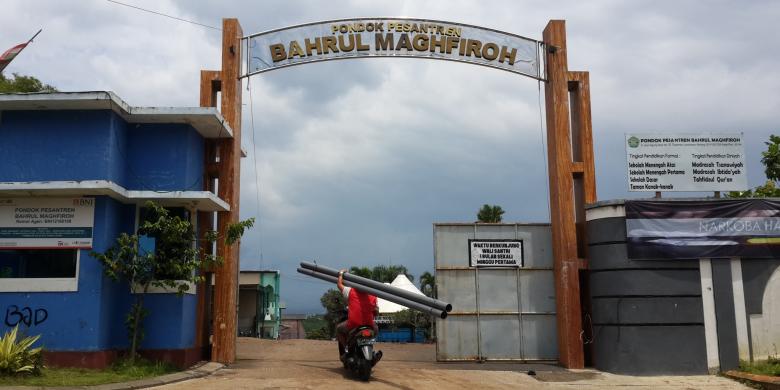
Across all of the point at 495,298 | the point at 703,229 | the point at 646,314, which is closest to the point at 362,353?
the point at 495,298

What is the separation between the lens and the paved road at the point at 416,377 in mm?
11273

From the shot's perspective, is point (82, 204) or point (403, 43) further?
point (403, 43)

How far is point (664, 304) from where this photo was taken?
14.0m

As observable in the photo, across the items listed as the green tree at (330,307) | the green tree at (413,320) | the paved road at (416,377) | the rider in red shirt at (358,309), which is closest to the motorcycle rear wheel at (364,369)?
the paved road at (416,377)

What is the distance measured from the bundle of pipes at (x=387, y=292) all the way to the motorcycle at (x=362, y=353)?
677 mm

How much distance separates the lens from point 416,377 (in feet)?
40.5

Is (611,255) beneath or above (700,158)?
beneath

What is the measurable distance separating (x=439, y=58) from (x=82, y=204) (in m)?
8.49

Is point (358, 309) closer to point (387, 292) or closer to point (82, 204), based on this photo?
point (387, 292)

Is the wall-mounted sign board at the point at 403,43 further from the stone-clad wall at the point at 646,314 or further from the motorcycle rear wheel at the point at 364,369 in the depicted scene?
the motorcycle rear wheel at the point at 364,369

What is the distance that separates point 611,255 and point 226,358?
852cm

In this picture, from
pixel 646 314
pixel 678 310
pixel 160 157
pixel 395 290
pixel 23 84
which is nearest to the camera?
pixel 395 290

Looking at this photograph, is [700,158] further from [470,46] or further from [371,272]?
[371,272]

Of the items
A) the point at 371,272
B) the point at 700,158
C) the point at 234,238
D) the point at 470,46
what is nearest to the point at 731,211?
the point at 700,158
